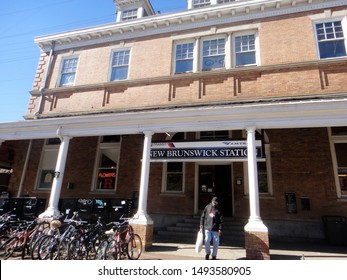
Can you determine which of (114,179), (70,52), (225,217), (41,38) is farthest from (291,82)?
(41,38)

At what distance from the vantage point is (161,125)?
353 inches

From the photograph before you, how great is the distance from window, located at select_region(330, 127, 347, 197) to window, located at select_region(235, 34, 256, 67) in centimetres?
460

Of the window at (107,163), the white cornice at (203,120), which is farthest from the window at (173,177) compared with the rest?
the white cornice at (203,120)

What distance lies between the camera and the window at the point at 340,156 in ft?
32.5

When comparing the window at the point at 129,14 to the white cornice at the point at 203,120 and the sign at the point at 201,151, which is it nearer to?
the white cornice at the point at 203,120

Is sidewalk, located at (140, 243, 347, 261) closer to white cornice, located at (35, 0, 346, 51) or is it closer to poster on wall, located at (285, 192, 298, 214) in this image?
poster on wall, located at (285, 192, 298, 214)

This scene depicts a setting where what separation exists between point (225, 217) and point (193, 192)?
174 centimetres

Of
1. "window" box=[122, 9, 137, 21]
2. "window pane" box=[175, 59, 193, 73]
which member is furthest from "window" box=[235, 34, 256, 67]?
"window" box=[122, 9, 137, 21]

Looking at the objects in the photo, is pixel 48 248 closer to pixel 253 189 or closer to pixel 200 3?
pixel 253 189

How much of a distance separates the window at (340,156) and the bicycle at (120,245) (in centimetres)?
799

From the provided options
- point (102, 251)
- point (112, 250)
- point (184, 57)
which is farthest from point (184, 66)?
point (102, 251)

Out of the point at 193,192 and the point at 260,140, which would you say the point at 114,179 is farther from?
the point at 260,140

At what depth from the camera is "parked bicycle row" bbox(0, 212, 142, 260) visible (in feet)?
20.4

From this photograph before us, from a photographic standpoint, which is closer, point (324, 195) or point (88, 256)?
point (88, 256)
